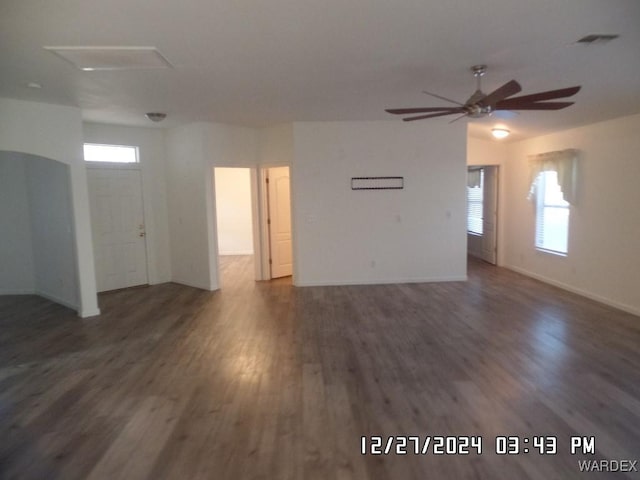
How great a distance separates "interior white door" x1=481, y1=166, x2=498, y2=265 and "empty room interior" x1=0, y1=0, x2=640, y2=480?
0.05 m

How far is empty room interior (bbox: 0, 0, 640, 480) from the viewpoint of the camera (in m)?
2.37

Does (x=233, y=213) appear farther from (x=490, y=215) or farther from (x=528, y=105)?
(x=528, y=105)

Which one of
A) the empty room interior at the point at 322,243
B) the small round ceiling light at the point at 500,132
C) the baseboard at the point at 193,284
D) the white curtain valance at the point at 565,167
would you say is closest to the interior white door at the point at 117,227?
the empty room interior at the point at 322,243

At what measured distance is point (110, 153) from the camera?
6.34m

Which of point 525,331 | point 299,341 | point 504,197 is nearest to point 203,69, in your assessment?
point 299,341

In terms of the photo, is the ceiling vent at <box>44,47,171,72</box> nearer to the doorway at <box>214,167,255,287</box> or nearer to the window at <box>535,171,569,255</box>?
the window at <box>535,171,569,255</box>

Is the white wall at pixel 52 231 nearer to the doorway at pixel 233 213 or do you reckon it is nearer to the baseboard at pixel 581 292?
the doorway at pixel 233 213

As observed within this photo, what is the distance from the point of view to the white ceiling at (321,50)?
238cm

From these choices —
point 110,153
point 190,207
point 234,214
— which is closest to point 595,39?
point 190,207

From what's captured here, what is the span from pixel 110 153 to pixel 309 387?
5585 millimetres

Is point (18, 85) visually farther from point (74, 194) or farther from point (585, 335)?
point (585, 335)

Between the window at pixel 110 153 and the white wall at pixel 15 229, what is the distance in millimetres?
1114

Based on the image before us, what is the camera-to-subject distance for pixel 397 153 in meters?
6.30

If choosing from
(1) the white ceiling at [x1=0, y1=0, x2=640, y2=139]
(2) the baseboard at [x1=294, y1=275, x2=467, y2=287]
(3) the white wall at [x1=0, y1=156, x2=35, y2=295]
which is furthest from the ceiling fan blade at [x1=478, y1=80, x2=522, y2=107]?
(3) the white wall at [x1=0, y1=156, x2=35, y2=295]
